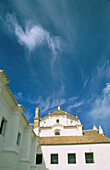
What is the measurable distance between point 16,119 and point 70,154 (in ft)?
35.6

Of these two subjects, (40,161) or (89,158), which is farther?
(40,161)

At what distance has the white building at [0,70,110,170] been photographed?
386 inches

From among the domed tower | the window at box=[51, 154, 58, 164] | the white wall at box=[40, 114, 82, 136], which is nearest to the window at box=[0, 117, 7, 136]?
the window at box=[51, 154, 58, 164]

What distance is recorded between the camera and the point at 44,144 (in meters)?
19.0

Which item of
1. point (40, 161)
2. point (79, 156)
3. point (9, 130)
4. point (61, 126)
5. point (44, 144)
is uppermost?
point (61, 126)

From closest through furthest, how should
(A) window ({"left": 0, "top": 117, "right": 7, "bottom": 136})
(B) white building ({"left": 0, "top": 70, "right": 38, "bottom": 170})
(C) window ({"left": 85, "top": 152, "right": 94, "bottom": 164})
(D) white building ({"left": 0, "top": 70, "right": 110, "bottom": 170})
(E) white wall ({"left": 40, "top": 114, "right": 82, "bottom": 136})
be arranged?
(B) white building ({"left": 0, "top": 70, "right": 38, "bottom": 170})
(D) white building ({"left": 0, "top": 70, "right": 110, "bottom": 170})
(A) window ({"left": 0, "top": 117, "right": 7, "bottom": 136})
(C) window ({"left": 85, "top": 152, "right": 94, "bottom": 164})
(E) white wall ({"left": 40, "top": 114, "right": 82, "bottom": 136})

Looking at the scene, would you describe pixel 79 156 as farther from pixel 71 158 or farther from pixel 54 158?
pixel 54 158

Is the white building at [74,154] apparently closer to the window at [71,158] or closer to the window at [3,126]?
the window at [71,158]

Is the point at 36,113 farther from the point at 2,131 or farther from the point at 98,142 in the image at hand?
the point at 2,131

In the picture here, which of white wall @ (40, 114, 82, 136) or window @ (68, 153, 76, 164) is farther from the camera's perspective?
white wall @ (40, 114, 82, 136)

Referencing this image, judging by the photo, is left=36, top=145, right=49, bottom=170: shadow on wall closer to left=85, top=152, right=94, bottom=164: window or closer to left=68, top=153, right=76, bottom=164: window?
left=68, top=153, right=76, bottom=164: window

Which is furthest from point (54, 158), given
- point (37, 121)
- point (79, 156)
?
point (37, 121)

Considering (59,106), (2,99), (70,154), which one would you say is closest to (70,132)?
(70,154)

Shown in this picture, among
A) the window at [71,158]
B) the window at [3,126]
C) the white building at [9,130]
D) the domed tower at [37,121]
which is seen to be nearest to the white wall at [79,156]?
the window at [71,158]
